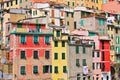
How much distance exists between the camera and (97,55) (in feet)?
198

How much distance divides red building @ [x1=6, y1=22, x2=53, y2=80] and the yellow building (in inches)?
29.3

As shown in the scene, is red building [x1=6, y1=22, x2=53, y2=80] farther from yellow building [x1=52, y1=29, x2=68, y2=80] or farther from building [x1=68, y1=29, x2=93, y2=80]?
building [x1=68, y1=29, x2=93, y2=80]

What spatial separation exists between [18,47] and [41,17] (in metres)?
11.7

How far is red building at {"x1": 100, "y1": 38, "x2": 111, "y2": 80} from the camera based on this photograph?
6131 centimetres

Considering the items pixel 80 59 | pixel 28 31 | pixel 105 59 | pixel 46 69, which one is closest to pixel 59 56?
pixel 46 69

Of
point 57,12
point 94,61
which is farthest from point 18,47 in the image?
point 57,12

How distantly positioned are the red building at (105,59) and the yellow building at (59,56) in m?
8.68

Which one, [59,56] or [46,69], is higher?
[59,56]

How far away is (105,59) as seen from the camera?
61.7 meters

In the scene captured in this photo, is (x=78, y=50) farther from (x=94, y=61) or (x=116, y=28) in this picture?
(x=116, y=28)

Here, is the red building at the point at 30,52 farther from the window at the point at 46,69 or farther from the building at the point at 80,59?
the building at the point at 80,59

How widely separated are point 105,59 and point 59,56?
34.4 feet

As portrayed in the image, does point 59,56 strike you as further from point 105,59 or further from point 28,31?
point 105,59

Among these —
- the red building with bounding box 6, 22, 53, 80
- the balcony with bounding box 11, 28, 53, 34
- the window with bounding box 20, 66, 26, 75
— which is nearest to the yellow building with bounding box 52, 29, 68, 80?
the red building with bounding box 6, 22, 53, 80
